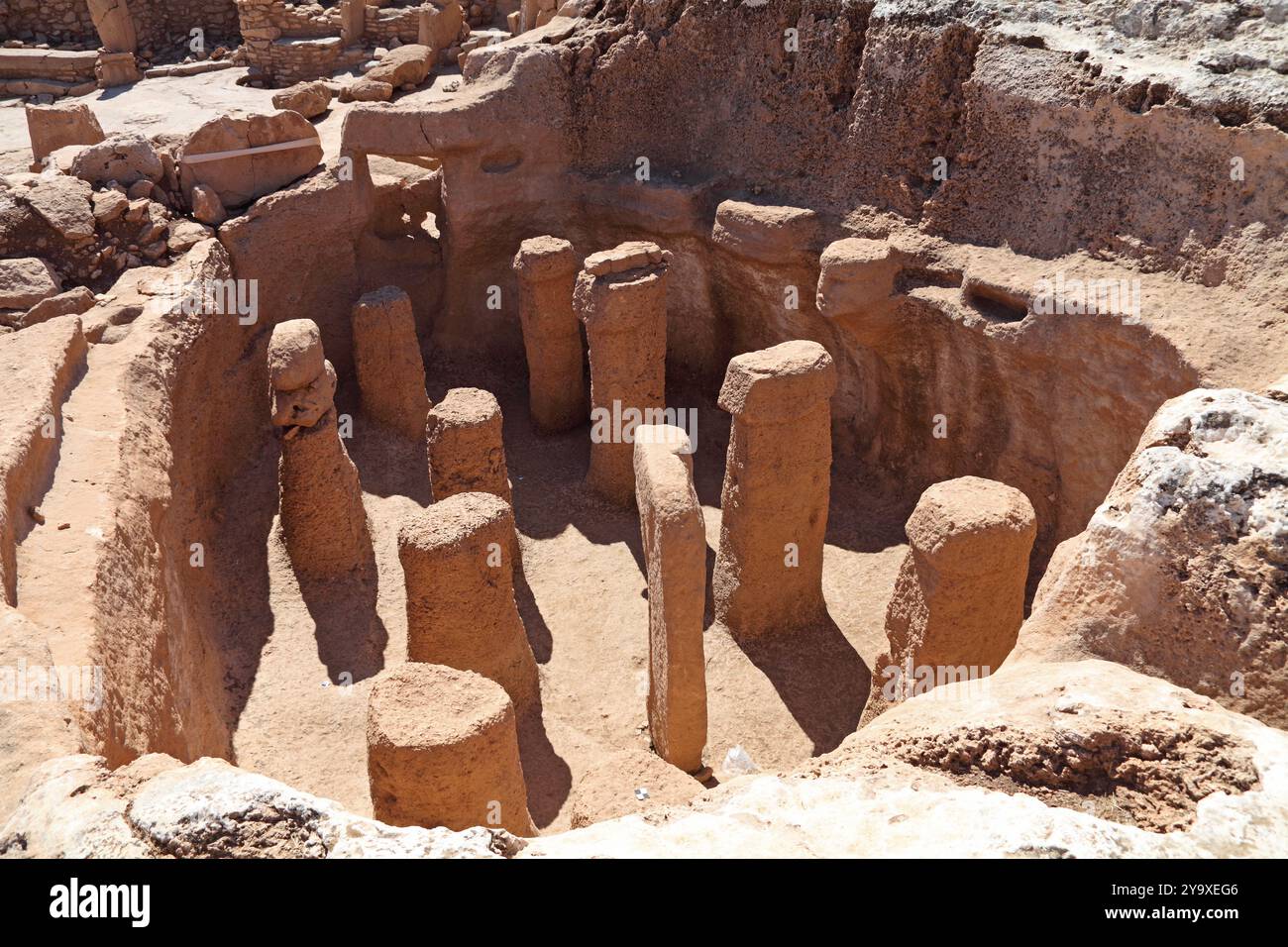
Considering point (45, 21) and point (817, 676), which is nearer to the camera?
point (817, 676)

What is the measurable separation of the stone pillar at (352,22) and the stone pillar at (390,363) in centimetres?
735

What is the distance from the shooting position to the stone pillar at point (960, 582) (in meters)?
5.12

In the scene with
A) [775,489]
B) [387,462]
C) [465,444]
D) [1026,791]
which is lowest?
[387,462]

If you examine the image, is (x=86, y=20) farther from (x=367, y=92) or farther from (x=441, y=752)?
(x=441, y=752)

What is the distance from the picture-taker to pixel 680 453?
5.72 m

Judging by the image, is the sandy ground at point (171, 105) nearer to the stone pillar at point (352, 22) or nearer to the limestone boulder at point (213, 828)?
the stone pillar at point (352, 22)

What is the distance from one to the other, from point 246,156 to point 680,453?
15.9 feet

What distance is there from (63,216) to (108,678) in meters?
4.50

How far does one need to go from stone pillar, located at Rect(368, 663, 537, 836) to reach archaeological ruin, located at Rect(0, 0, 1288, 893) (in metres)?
0.02

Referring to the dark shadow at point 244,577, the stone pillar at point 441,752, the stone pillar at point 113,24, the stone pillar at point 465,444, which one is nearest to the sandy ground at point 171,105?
the stone pillar at point 113,24

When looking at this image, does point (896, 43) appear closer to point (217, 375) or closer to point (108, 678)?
point (217, 375)

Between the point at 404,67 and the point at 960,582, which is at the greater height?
the point at 404,67

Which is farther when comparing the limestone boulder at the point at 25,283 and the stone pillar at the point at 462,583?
the limestone boulder at the point at 25,283

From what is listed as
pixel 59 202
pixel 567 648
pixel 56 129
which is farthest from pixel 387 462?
pixel 56 129
